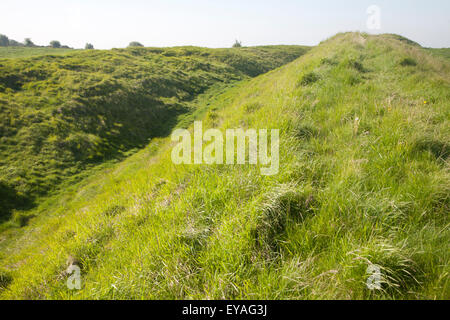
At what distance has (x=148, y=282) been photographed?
6.86ft

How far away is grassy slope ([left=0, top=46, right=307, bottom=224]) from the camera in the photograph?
1114 centimetres

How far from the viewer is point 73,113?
16000 millimetres

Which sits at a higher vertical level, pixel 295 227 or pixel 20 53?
pixel 20 53

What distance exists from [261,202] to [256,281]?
92 centimetres

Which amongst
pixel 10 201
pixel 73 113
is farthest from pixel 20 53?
pixel 10 201

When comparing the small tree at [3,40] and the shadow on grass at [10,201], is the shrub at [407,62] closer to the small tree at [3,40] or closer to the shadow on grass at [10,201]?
the shadow on grass at [10,201]

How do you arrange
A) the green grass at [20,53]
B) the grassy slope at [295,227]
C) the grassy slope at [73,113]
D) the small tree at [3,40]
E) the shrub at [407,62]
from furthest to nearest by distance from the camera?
the small tree at [3,40]
the green grass at [20,53]
the grassy slope at [73,113]
the shrub at [407,62]
the grassy slope at [295,227]

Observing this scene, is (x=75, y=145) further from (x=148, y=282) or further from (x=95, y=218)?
(x=148, y=282)

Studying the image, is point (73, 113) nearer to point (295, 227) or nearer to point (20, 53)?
point (295, 227)

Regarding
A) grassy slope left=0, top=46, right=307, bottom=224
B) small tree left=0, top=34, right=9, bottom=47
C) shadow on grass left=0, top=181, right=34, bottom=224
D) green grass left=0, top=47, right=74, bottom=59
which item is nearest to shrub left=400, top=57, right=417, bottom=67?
grassy slope left=0, top=46, right=307, bottom=224

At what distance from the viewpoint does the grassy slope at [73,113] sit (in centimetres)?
1114

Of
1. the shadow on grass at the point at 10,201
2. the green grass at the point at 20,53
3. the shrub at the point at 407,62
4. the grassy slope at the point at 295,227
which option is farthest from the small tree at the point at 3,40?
the shrub at the point at 407,62
